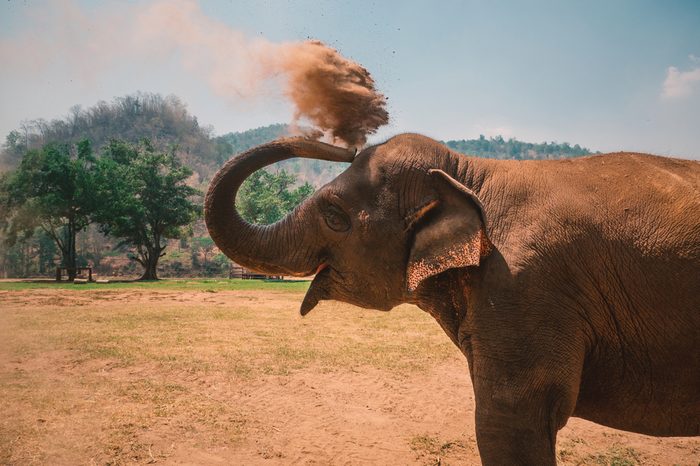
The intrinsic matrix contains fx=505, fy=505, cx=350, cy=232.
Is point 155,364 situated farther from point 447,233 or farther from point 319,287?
point 447,233

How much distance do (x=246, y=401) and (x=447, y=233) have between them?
5.18 meters

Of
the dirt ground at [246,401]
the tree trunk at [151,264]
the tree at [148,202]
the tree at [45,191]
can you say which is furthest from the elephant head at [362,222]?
the tree trunk at [151,264]

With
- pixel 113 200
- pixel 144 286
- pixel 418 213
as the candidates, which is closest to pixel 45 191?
pixel 113 200

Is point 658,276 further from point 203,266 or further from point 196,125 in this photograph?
point 196,125

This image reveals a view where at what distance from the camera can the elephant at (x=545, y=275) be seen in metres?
2.67

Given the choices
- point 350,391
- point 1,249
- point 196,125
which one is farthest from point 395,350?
point 196,125

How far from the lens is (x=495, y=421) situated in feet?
8.83

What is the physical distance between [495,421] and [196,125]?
158156 millimetres

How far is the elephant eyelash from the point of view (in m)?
3.14

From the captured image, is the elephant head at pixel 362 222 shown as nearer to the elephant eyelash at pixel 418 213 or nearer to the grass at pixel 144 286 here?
the elephant eyelash at pixel 418 213

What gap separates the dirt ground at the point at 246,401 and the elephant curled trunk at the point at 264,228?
2.68m

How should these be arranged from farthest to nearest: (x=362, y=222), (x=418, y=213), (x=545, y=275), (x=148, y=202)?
(x=148, y=202) < (x=362, y=222) < (x=418, y=213) < (x=545, y=275)

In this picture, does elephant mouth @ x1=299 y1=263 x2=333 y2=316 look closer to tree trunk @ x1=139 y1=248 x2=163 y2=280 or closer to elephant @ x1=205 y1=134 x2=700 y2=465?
elephant @ x1=205 y1=134 x2=700 y2=465

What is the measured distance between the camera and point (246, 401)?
710cm
